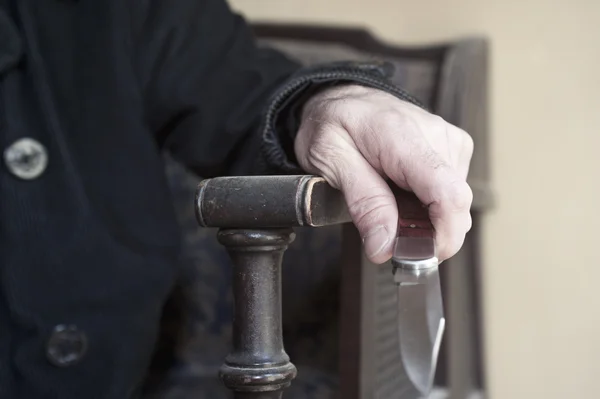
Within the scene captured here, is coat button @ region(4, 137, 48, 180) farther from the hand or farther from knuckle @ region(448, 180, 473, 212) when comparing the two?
knuckle @ region(448, 180, 473, 212)

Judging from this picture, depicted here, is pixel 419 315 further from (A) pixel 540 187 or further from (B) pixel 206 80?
(A) pixel 540 187

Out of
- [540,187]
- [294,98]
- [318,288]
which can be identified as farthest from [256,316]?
[540,187]

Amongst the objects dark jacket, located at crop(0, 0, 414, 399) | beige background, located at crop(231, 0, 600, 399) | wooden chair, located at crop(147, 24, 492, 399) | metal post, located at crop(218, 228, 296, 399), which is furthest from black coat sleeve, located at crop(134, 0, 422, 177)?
beige background, located at crop(231, 0, 600, 399)

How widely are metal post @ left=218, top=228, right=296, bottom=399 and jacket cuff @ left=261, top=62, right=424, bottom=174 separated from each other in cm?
16

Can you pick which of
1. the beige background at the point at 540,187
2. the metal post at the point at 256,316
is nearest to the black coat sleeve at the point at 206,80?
the metal post at the point at 256,316

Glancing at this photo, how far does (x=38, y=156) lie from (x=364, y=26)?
2.78 feet

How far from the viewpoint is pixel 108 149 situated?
2.47 feet

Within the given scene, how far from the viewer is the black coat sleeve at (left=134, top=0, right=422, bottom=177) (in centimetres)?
76

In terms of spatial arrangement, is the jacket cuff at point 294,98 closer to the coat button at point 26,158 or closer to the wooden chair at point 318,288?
the wooden chair at point 318,288

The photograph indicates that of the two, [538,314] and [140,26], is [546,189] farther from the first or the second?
[140,26]

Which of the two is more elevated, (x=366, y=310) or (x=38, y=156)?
(x=38, y=156)

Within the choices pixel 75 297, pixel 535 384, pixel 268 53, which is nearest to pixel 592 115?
pixel 535 384

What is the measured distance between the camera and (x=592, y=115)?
4.19 ft

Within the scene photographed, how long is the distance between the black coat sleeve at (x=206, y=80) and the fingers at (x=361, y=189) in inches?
8.1
